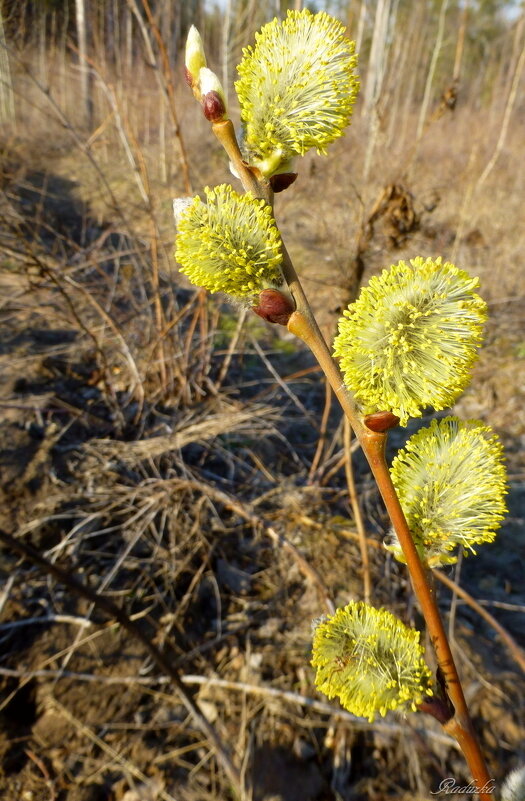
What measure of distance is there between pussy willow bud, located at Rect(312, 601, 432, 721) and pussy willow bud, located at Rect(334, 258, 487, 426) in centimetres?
28

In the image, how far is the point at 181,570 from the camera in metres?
1.85

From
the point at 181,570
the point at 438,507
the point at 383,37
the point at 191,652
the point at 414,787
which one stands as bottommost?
the point at 414,787

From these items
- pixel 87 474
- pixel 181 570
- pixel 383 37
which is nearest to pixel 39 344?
pixel 87 474

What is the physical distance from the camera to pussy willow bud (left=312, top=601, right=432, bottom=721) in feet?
1.94

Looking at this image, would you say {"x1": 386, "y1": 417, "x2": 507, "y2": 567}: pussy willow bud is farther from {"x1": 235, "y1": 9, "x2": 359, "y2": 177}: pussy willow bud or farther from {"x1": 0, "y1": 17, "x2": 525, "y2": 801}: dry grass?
{"x1": 0, "y1": 17, "x2": 525, "y2": 801}: dry grass

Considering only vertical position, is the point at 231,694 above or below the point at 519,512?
below

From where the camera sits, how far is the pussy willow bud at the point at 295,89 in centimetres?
57

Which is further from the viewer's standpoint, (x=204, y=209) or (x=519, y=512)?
(x=519, y=512)

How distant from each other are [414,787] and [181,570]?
0.94 m

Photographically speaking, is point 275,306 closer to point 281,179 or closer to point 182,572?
point 281,179

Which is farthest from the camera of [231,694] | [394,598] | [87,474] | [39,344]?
[39,344]

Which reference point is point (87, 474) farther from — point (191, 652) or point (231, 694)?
point (231, 694)

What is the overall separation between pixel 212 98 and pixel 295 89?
0.32 feet

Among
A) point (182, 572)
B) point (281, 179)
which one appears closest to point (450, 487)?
point (281, 179)
